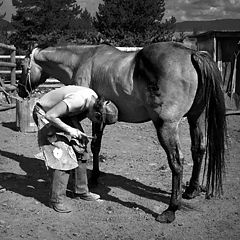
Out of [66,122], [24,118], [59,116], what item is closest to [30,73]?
[66,122]

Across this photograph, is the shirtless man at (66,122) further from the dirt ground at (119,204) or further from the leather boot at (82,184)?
the dirt ground at (119,204)

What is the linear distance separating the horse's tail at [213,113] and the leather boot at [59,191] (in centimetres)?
148

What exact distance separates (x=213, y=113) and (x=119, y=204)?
1390 mm

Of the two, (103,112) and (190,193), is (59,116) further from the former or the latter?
(190,193)

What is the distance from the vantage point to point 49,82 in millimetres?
14602

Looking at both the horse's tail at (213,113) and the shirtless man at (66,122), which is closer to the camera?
the shirtless man at (66,122)

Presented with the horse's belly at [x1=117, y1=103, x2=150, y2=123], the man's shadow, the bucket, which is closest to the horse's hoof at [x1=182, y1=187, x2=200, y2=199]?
the man's shadow

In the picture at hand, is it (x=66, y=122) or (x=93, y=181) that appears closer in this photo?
(x=66, y=122)

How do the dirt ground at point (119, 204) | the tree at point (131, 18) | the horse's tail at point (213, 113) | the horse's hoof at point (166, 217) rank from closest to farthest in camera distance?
the dirt ground at point (119, 204), the horse's hoof at point (166, 217), the horse's tail at point (213, 113), the tree at point (131, 18)

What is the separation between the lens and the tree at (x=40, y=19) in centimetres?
2868

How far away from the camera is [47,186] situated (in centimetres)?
495

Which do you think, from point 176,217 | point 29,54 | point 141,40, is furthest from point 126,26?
point 176,217

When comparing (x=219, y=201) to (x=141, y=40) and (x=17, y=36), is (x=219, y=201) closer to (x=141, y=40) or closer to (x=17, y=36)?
(x=141, y=40)

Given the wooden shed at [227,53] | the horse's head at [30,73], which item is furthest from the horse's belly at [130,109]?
the wooden shed at [227,53]
